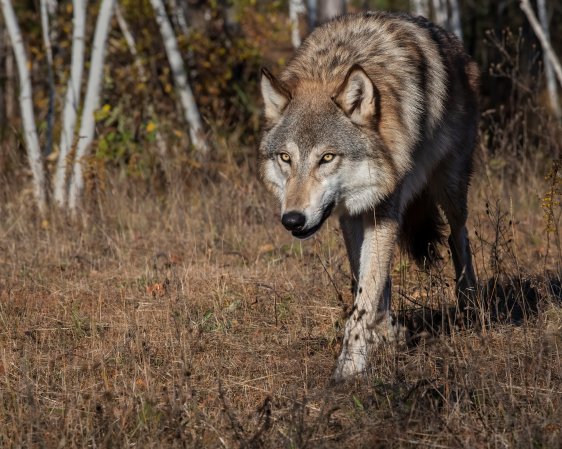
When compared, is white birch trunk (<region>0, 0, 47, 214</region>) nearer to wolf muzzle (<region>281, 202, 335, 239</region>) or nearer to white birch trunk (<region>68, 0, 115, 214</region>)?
white birch trunk (<region>68, 0, 115, 214</region>)

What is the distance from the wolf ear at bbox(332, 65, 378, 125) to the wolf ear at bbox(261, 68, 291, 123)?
0.29 metres

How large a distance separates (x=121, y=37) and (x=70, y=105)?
4.19 metres

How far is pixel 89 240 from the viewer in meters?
6.79

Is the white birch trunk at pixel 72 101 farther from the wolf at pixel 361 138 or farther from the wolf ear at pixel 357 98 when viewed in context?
the wolf ear at pixel 357 98

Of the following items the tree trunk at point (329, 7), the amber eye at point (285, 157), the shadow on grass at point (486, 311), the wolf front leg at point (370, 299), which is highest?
the tree trunk at point (329, 7)

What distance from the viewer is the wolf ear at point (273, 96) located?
181 inches

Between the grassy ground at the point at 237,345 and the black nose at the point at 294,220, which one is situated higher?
the black nose at the point at 294,220

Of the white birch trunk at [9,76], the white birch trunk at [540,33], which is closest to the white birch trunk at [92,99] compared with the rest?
the white birch trunk at [540,33]

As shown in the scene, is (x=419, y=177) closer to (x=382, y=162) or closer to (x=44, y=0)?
(x=382, y=162)

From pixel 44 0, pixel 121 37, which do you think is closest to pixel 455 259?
pixel 44 0

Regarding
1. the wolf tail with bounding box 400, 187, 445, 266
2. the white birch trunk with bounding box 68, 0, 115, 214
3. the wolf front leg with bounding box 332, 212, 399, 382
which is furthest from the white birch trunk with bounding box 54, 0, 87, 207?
the wolf front leg with bounding box 332, 212, 399, 382

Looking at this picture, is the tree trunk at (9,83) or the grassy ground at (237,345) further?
the tree trunk at (9,83)

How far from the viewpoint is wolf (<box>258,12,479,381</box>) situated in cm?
440

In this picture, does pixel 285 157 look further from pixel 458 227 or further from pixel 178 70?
pixel 178 70
